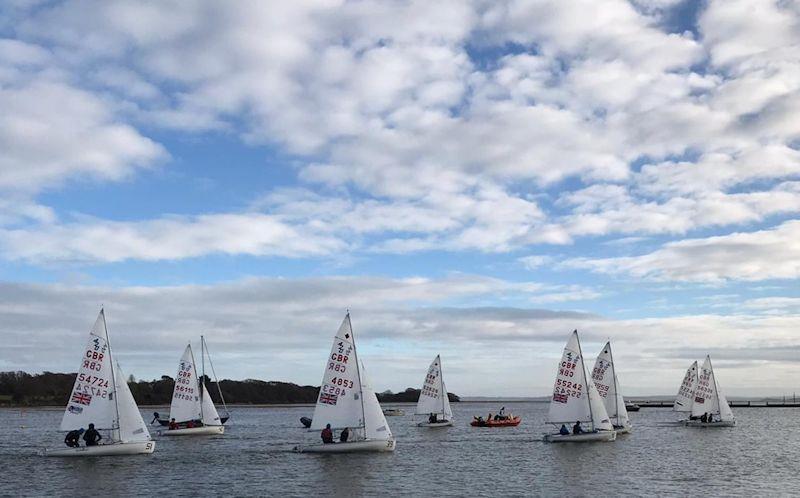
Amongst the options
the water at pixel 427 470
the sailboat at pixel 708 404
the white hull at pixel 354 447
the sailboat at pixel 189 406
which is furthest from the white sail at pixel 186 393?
the sailboat at pixel 708 404

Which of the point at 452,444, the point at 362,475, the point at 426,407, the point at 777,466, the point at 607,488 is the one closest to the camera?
the point at 607,488

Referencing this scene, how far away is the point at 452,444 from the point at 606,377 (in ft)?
53.5

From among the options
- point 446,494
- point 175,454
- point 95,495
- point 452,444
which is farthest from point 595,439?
point 95,495

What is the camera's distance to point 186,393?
77.2m

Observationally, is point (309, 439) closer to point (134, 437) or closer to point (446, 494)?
point (134, 437)

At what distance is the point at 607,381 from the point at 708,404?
19.6 m

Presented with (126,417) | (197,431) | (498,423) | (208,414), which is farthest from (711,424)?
(126,417)

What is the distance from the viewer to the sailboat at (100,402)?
52.2 meters

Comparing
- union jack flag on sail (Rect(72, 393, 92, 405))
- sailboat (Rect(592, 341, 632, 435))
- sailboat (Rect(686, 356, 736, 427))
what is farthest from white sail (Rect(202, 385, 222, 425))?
sailboat (Rect(686, 356, 736, 427))

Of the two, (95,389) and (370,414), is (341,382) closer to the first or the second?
(370,414)

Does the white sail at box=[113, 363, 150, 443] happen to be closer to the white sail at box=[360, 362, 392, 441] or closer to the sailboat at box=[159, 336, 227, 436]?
the white sail at box=[360, 362, 392, 441]

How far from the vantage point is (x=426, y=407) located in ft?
315

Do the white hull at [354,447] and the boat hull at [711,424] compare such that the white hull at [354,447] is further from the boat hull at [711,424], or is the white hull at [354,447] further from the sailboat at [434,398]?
the boat hull at [711,424]

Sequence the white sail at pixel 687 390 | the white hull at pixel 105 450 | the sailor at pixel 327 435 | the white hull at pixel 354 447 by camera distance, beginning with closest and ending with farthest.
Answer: the white hull at pixel 105 450
the white hull at pixel 354 447
the sailor at pixel 327 435
the white sail at pixel 687 390
